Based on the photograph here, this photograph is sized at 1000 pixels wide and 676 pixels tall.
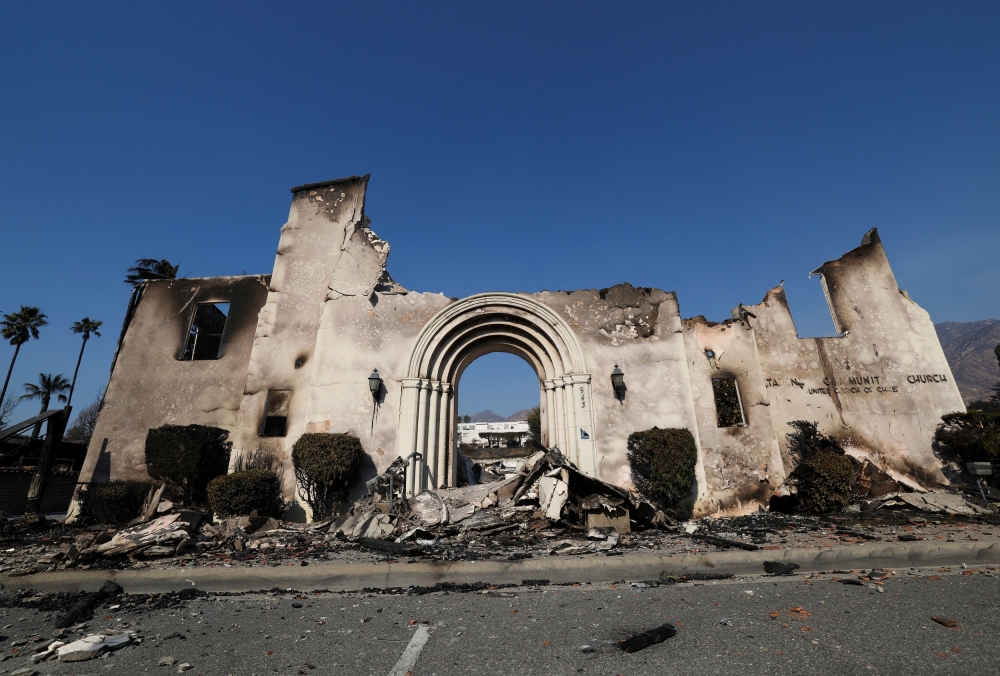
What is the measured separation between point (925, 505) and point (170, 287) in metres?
18.4

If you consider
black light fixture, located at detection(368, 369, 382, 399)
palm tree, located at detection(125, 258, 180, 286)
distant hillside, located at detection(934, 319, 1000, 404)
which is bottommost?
black light fixture, located at detection(368, 369, 382, 399)

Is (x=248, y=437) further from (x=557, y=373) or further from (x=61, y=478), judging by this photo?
(x=61, y=478)

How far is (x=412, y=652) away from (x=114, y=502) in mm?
9313

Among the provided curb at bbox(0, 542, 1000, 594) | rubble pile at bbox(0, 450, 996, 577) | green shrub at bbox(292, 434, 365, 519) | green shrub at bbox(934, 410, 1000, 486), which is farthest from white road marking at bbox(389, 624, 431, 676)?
green shrub at bbox(934, 410, 1000, 486)

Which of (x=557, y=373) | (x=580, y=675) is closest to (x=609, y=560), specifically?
(x=580, y=675)

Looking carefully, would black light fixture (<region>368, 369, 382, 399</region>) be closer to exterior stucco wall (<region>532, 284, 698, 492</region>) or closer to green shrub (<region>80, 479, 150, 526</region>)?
exterior stucco wall (<region>532, 284, 698, 492</region>)

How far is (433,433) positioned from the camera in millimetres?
9797

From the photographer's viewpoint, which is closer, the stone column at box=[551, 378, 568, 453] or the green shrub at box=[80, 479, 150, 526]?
the green shrub at box=[80, 479, 150, 526]

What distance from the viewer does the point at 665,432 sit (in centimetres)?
890

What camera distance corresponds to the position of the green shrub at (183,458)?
8883 mm

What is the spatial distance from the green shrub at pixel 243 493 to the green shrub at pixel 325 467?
0.62 meters

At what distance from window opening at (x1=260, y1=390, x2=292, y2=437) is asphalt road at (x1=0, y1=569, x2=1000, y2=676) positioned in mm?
5629

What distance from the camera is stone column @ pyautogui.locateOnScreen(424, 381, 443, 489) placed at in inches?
377

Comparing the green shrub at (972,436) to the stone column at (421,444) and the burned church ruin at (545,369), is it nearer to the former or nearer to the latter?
the burned church ruin at (545,369)
